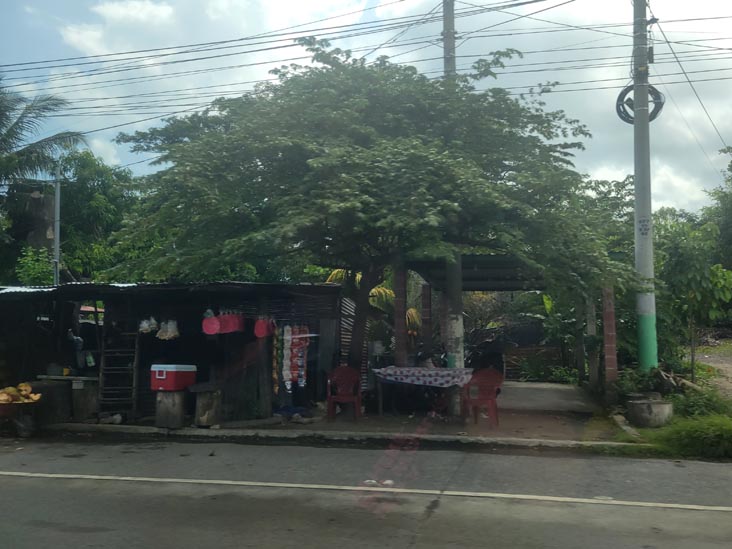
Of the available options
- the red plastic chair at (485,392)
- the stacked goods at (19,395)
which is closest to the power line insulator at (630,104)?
the red plastic chair at (485,392)

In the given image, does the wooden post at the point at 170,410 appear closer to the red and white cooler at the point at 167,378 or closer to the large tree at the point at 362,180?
the red and white cooler at the point at 167,378

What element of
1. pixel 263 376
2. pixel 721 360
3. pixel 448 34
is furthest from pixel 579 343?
pixel 263 376

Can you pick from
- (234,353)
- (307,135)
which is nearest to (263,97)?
(307,135)

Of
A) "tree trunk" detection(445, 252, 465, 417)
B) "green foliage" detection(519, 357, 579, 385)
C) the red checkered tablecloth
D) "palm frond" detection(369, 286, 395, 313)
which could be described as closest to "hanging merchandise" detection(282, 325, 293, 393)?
the red checkered tablecloth

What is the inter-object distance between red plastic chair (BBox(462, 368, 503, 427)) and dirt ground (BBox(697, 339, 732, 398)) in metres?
5.37

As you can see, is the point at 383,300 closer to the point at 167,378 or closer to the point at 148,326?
the point at 148,326

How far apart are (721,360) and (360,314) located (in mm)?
16582

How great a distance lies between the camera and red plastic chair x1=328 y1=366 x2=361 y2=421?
11.8m

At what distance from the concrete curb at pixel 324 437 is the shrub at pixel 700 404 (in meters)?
2.18

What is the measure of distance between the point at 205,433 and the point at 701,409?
834 cm

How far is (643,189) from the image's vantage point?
12562mm

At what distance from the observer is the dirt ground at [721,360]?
15409 mm

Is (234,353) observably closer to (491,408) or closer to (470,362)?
(491,408)

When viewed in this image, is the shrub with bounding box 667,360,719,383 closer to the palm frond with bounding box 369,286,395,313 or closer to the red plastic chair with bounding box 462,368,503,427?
the red plastic chair with bounding box 462,368,503,427
